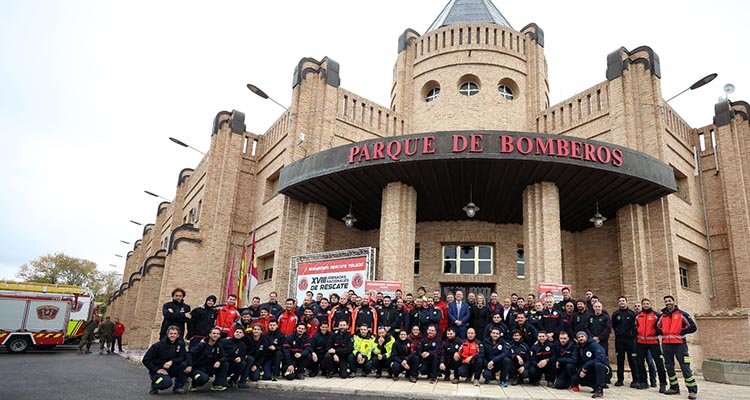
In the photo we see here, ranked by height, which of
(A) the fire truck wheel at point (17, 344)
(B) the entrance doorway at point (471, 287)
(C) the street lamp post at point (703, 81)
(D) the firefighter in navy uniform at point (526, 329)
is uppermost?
(C) the street lamp post at point (703, 81)

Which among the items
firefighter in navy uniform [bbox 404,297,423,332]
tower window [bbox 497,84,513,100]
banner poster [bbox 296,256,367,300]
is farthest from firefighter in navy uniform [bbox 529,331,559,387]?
tower window [bbox 497,84,513,100]

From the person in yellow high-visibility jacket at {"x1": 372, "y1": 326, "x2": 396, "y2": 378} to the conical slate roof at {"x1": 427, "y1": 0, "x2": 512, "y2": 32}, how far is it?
1820 centimetres

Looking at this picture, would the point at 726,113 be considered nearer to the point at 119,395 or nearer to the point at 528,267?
the point at 528,267

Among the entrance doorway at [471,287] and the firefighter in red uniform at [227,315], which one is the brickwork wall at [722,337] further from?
the firefighter in red uniform at [227,315]

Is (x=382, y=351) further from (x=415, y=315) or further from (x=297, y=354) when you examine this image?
(x=297, y=354)

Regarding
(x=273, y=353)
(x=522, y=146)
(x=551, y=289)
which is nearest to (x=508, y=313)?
(x=551, y=289)

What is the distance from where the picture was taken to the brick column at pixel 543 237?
48.0 feet

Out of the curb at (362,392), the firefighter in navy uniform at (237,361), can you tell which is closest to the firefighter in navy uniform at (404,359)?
the curb at (362,392)

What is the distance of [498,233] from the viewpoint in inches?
758

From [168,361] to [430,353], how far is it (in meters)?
5.17

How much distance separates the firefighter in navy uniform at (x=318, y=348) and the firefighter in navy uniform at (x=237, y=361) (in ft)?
4.99

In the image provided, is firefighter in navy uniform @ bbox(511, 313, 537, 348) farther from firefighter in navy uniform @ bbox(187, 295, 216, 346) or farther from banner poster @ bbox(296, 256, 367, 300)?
firefighter in navy uniform @ bbox(187, 295, 216, 346)

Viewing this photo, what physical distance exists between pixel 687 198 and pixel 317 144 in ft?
47.6

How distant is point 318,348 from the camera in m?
10.9
